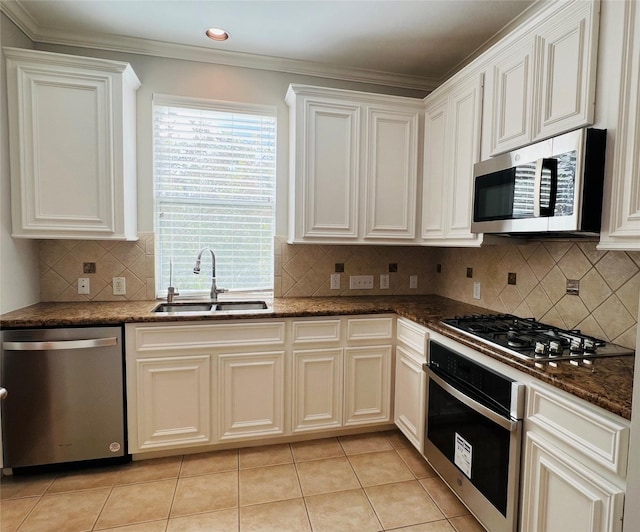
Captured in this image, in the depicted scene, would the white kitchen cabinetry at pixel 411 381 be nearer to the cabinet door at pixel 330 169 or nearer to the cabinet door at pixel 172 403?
the cabinet door at pixel 330 169

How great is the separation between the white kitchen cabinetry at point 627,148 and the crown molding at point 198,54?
176cm

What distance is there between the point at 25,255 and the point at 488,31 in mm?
3326

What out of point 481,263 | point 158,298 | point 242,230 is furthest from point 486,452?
point 158,298

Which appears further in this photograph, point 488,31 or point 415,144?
point 415,144

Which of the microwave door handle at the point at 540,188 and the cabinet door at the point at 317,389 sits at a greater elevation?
the microwave door handle at the point at 540,188

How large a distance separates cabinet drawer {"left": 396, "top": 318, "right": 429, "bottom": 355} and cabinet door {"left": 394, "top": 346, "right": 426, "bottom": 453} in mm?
59

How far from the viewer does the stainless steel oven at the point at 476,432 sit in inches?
57.1

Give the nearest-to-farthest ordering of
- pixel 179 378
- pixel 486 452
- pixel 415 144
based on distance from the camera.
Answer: pixel 486 452 → pixel 179 378 → pixel 415 144

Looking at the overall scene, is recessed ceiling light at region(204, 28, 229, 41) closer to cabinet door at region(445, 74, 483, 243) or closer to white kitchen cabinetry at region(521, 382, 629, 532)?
cabinet door at region(445, 74, 483, 243)

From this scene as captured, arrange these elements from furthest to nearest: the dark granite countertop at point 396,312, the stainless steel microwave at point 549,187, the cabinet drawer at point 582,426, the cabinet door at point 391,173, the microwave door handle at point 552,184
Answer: the cabinet door at point 391,173 < the microwave door handle at point 552,184 < the stainless steel microwave at point 549,187 < the dark granite countertop at point 396,312 < the cabinet drawer at point 582,426

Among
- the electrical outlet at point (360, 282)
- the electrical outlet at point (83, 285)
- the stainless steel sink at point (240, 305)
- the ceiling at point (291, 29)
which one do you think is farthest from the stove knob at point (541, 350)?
the electrical outlet at point (83, 285)

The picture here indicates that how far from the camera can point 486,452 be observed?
1.60m

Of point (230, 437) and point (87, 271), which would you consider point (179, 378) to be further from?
point (87, 271)

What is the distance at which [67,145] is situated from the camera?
7.22ft
